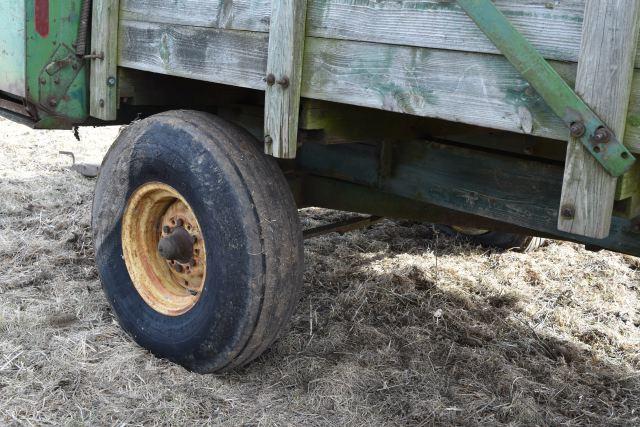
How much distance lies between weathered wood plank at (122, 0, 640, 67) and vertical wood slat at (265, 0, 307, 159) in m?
0.05

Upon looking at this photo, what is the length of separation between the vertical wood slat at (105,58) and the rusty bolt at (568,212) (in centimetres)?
192

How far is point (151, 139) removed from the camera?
3.23 metres

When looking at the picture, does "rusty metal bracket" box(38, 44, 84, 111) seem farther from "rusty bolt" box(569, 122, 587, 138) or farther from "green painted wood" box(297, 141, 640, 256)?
"rusty bolt" box(569, 122, 587, 138)

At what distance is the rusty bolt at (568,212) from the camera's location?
2.12 meters

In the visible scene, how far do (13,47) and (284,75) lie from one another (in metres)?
1.35

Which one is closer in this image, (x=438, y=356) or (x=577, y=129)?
(x=577, y=129)

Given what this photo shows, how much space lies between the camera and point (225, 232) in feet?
9.80

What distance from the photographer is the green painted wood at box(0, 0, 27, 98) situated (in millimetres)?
3322

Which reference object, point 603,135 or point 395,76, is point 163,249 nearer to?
point 395,76

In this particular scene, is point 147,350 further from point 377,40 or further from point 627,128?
point 627,128

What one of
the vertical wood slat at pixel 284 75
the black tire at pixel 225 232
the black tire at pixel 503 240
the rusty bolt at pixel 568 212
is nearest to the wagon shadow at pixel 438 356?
the black tire at pixel 225 232

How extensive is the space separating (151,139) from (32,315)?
3.51 ft

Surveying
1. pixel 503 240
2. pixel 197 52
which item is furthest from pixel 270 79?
pixel 503 240

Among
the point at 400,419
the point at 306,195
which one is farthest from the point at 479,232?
the point at 400,419
